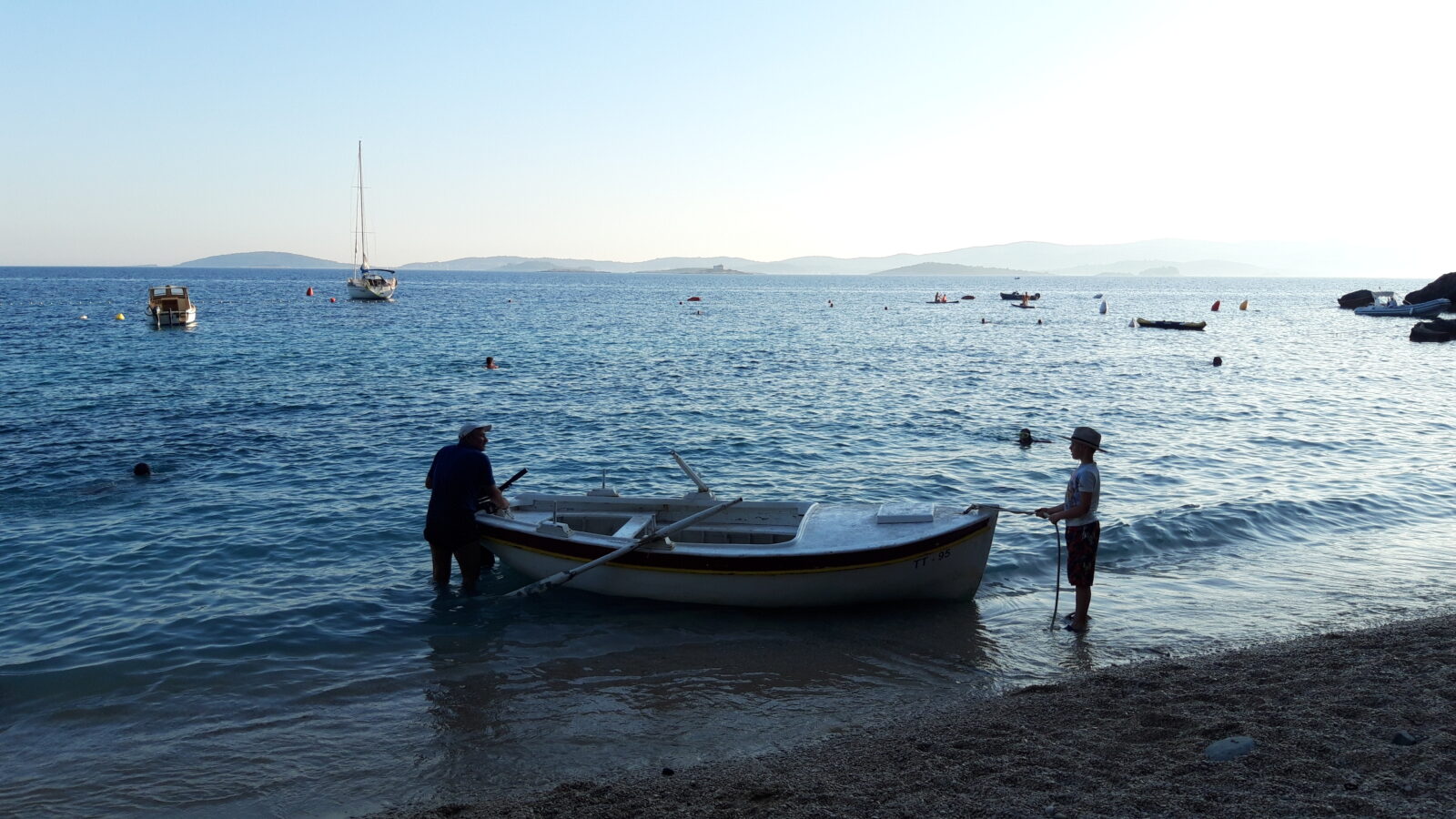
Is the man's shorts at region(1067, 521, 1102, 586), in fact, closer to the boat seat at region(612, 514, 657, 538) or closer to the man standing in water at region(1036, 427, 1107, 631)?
the man standing in water at region(1036, 427, 1107, 631)

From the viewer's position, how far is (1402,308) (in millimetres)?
72625

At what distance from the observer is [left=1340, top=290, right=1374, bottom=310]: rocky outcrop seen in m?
85.4

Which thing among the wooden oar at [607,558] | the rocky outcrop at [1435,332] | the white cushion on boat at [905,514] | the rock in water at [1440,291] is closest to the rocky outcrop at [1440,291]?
the rock in water at [1440,291]

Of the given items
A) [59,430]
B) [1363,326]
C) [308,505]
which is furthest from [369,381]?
[1363,326]

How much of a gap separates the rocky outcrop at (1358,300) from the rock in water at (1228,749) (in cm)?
9332

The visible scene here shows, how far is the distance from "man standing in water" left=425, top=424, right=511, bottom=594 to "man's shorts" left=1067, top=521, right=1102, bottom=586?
20.5 ft

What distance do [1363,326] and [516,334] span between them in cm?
5737

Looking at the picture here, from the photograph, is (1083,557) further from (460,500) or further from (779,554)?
(460,500)

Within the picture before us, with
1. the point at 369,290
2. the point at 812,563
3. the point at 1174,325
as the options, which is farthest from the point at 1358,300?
the point at 812,563

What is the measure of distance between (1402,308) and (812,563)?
268 feet

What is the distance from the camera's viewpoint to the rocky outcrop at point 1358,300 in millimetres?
85375

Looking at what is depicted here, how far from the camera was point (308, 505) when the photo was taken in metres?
15.1

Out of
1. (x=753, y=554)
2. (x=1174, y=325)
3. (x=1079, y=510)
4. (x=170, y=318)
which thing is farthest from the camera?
(x=1174, y=325)

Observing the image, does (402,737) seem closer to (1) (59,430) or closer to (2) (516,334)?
(1) (59,430)
